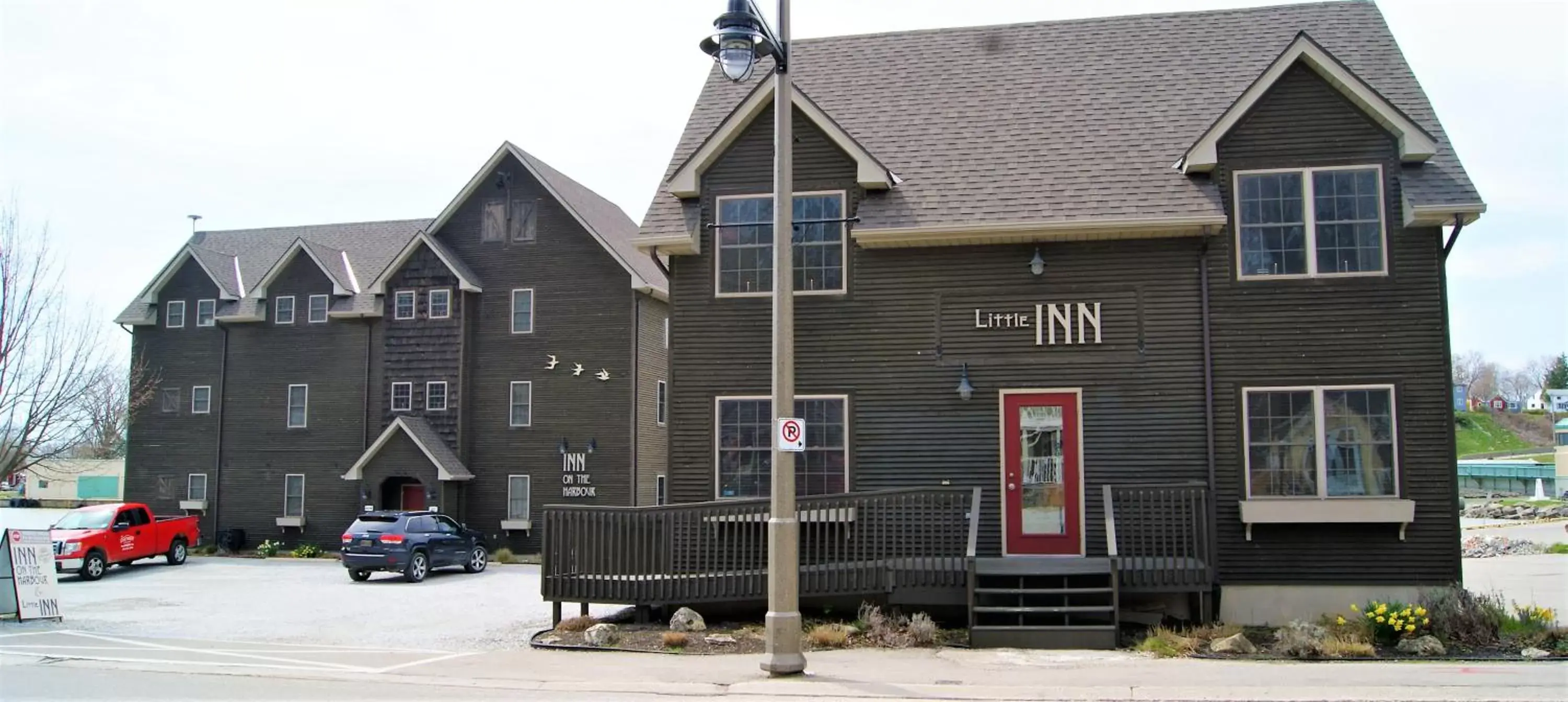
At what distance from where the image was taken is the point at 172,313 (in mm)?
37188

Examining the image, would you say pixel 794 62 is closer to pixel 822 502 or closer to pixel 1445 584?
pixel 822 502

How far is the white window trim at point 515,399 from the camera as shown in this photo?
32500 mm

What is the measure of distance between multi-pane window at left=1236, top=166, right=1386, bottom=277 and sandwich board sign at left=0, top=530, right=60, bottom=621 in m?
18.3

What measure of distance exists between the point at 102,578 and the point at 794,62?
20.5 m

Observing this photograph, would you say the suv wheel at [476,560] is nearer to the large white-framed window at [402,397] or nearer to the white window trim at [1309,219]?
the large white-framed window at [402,397]

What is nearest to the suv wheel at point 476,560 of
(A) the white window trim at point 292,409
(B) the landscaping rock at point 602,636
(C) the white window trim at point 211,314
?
(A) the white window trim at point 292,409

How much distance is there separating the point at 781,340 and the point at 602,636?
15.6 feet

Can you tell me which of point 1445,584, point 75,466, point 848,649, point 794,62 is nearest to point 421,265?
point 794,62

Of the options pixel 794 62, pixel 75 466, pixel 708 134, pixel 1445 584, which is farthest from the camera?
pixel 75 466

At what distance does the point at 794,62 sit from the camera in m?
19.6

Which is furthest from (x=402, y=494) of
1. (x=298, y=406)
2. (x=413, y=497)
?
(x=298, y=406)

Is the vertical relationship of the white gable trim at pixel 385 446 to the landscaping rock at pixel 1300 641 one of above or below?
above

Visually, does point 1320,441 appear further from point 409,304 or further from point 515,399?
point 409,304

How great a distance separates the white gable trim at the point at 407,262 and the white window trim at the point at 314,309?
177 centimetres
